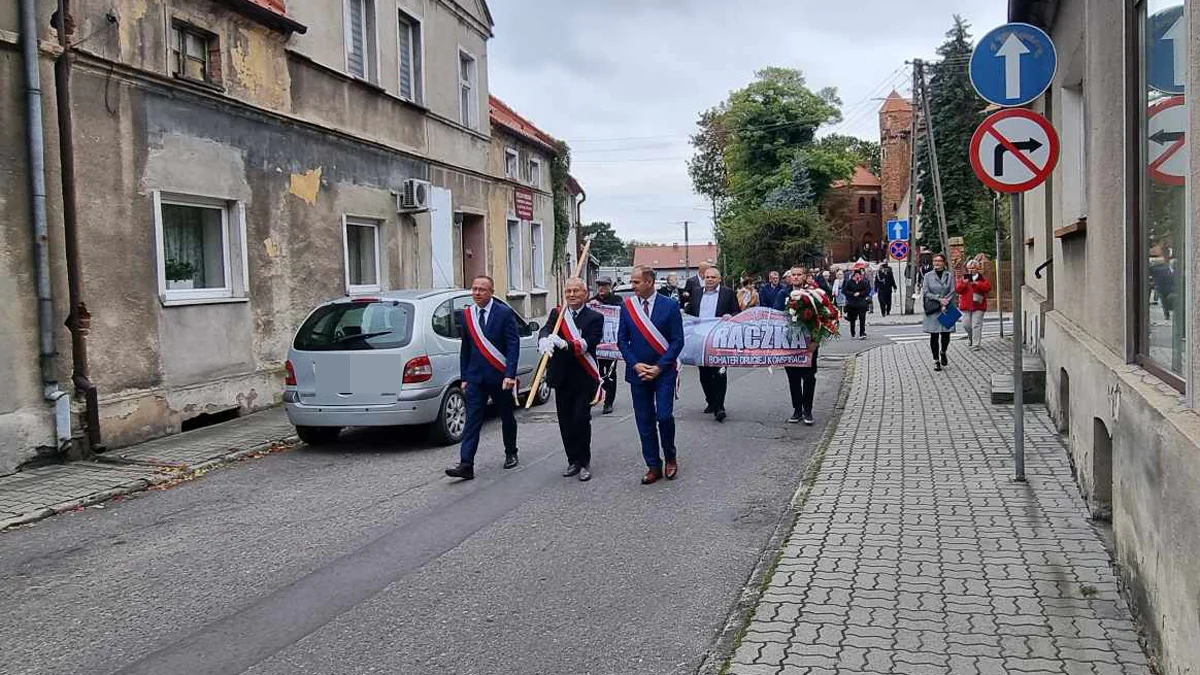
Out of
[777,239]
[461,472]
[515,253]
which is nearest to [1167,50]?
[461,472]

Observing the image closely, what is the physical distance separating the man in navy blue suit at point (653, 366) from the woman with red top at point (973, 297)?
10219mm

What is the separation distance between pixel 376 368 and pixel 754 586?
543 centimetres

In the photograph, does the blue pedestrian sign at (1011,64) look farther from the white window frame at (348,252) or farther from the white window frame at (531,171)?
the white window frame at (531,171)

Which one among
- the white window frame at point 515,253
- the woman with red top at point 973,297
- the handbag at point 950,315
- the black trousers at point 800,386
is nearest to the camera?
the black trousers at point 800,386

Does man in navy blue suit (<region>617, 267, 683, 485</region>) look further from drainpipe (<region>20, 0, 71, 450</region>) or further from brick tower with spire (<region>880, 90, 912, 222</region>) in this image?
brick tower with spire (<region>880, 90, 912, 222</region>)

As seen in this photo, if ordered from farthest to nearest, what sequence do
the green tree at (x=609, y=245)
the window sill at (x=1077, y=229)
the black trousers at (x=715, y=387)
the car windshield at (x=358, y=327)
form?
the green tree at (x=609, y=245) → the black trousers at (x=715, y=387) → the car windshield at (x=358, y=327) → the window sill at (x=1077, y=229)

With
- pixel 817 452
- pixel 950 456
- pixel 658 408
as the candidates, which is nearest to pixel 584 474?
pixel 658 408

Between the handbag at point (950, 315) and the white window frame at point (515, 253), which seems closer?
the handbag at point (950, 315)

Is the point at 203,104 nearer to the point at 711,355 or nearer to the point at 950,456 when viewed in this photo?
the point at 711,355

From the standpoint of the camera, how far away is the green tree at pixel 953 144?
54000 millimetres

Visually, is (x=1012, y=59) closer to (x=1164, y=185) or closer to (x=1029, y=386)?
(x=1164, y=185)

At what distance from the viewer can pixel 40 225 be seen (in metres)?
9.12

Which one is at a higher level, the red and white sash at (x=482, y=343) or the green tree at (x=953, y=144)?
the green tree at (x=953, y=144)

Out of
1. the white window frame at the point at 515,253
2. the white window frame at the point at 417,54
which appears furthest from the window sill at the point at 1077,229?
the white window frame at the point at 515,253
